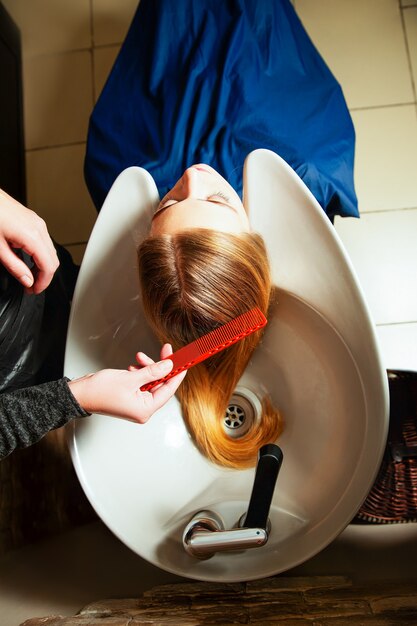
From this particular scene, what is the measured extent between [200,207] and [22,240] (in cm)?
31

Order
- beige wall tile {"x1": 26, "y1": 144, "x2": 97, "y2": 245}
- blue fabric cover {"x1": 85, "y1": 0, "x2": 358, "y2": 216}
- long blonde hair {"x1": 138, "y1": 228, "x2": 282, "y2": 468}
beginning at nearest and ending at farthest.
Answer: long blonde hair {"x1": 138, "y1": 228, "x2": 282, "y2": 468}
blue fabric cover {"x1": 85, "y1": 0, "x2": 358, "y2": 216}
beige wall tile {"x1": 26, "y1": 144, "x2": 97, "y2": 245}

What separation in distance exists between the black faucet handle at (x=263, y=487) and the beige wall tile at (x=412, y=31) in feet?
4.71

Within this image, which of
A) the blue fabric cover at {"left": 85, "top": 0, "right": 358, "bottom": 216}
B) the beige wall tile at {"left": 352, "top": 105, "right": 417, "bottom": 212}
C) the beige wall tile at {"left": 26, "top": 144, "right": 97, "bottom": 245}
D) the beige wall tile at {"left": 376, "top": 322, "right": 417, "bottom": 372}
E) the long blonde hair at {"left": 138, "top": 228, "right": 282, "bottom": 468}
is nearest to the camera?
the long blonde hair at {"left": 138, "top": 228, "right": 282, "bottom": 468}

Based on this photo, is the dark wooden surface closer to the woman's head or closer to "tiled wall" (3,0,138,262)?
the woman's head

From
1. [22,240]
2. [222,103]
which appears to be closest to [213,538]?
[22,240]

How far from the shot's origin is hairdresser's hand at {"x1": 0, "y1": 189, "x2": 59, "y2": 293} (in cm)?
75

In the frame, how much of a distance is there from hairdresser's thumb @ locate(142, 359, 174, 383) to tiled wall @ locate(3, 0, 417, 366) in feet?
3.15

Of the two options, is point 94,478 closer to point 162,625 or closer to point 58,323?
point 162,625

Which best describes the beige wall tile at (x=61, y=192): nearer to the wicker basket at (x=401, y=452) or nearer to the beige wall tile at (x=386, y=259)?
the beige wall tile at (x=386, y=259)

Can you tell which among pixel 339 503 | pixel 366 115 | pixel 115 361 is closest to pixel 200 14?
pixel 366 115

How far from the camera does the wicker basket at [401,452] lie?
0.95m

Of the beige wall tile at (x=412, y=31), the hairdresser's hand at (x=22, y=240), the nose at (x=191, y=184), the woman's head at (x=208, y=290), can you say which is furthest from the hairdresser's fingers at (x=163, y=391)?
the beige wall tile at (x=412, y=31)

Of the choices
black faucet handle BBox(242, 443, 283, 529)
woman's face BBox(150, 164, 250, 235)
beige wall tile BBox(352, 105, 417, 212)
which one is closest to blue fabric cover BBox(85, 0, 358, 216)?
woman's face BBox(150, 164, 250, 235)

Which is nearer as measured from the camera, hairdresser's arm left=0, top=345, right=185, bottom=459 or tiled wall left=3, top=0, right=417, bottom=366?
hairdresser's arm left=0, top=345, right=185, bottom=459
